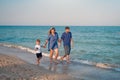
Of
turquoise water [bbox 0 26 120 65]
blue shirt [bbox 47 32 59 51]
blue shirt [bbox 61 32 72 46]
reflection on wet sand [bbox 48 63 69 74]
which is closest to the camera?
reflection on wet sand [bbox 48 63 69 74]

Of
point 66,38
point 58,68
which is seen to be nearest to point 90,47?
point 66,38

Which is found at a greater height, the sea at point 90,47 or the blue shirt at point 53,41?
the blue shirt at point 53,41

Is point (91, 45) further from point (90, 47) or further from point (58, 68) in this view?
point (58, 68)

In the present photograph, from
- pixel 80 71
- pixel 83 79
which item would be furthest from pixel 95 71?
pixel 83 79

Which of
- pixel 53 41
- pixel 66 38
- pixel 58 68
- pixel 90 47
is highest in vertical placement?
pixel 66 38

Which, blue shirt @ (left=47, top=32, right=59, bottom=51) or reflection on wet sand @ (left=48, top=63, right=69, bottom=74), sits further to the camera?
blue shirt @ (left=47, top=32, right=59, bottom=51)

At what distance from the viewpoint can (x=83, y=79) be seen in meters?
8.41

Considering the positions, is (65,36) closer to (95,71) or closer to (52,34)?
(52,34)

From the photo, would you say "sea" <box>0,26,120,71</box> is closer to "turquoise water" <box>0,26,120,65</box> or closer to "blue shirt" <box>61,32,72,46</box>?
"turquoise water" <box>0,26,120,65</box>

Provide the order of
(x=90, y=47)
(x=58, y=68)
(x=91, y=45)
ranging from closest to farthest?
(x=58, y=68), (x=90, y=47), (x=91, y=45)

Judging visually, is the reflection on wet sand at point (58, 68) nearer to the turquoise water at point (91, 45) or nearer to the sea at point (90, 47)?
the sea at point (90, 47)

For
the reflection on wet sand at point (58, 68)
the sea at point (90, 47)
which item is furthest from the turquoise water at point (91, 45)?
the reflection on wet sand at point (58, 68)

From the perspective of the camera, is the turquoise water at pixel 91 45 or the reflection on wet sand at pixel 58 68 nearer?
the reflection on wet sand at pixel 58 68

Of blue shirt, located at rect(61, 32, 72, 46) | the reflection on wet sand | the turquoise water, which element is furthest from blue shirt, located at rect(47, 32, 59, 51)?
the turquoise water
